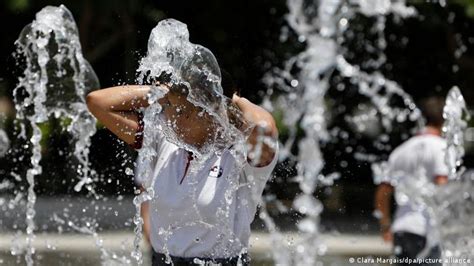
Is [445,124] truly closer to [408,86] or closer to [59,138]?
[59,138]

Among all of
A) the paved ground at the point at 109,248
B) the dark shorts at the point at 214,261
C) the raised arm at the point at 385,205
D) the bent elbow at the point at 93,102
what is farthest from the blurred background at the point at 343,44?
the dark shorts at the point at 214,261

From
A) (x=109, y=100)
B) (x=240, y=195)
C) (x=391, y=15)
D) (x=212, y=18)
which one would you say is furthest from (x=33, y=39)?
(x=212, y=18)

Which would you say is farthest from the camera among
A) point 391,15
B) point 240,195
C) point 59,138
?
point 391,15

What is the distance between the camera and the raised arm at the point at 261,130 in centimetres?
388

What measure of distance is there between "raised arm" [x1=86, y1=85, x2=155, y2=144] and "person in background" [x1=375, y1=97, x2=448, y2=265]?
83.3 inches

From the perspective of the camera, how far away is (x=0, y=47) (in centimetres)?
1428

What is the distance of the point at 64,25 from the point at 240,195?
198 centimetres

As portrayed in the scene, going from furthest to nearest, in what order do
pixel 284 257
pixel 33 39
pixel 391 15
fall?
pixel 391 15 < pixel 33 39 < pixel 284 257

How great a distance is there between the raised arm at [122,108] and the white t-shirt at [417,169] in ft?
6.91

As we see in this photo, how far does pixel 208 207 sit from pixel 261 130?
0.33 m

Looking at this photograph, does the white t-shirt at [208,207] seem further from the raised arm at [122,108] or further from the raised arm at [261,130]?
the raised arm at [122,108]

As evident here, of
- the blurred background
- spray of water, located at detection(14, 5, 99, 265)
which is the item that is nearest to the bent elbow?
spray of water, located at detection(14, 5, 99, 265)

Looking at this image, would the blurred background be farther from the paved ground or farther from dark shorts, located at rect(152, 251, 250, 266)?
dark shorts, located at rect(152, 251, 250, 266)

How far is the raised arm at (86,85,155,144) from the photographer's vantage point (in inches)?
166
